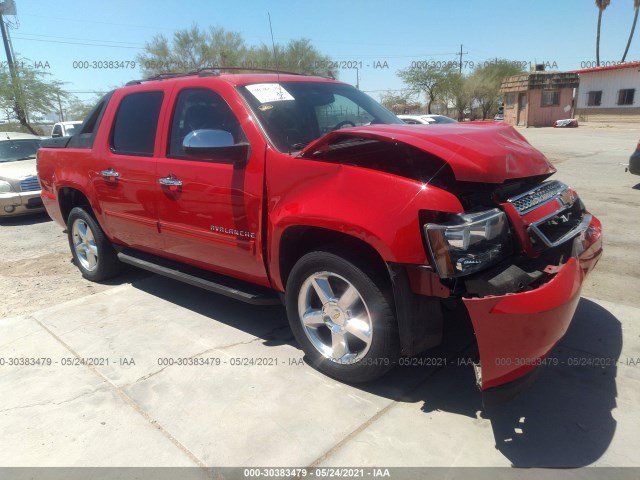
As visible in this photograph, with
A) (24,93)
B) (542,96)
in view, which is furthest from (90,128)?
(542,96)

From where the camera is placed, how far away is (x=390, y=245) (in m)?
2.47

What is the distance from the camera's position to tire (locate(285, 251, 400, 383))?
272 centimetres

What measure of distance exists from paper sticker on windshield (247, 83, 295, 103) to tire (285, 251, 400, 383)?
124 cm

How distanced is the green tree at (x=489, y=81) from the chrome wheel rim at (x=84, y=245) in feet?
158

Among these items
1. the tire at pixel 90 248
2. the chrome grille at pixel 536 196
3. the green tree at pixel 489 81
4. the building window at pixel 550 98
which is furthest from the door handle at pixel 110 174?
the green tree at pixel 489 81

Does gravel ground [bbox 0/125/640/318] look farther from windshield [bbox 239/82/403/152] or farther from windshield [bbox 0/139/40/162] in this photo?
windshield [bbox 239/82/403/152]

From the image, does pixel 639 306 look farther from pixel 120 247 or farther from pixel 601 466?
pixel 120 247

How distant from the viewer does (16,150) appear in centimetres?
977

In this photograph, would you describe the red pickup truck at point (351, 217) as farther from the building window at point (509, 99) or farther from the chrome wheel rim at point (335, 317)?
the building window at point (509, 99)

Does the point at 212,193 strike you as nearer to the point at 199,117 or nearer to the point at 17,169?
the point at 199,117

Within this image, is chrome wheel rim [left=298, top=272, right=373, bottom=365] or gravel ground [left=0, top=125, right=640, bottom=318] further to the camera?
gravel ground [left=0, top=125, right=640, bottom=318]

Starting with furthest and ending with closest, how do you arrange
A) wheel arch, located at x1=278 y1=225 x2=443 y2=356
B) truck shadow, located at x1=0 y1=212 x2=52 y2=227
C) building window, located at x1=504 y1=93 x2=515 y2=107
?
building window, located at x1=504 y1=93 x2=515 y2=107
truck shadow, located at x1=0 y1=212 x2=52 y2=227
wheel arch, located at x1=278 y1=225 x2=443 y2=356

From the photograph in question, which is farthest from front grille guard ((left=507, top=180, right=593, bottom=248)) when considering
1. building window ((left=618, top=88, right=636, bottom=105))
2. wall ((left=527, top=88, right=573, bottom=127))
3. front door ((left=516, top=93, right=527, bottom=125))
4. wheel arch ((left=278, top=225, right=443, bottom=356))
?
front door ((left=516, top=93, right=527, bottom=125))

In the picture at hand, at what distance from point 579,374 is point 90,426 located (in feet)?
9.77
